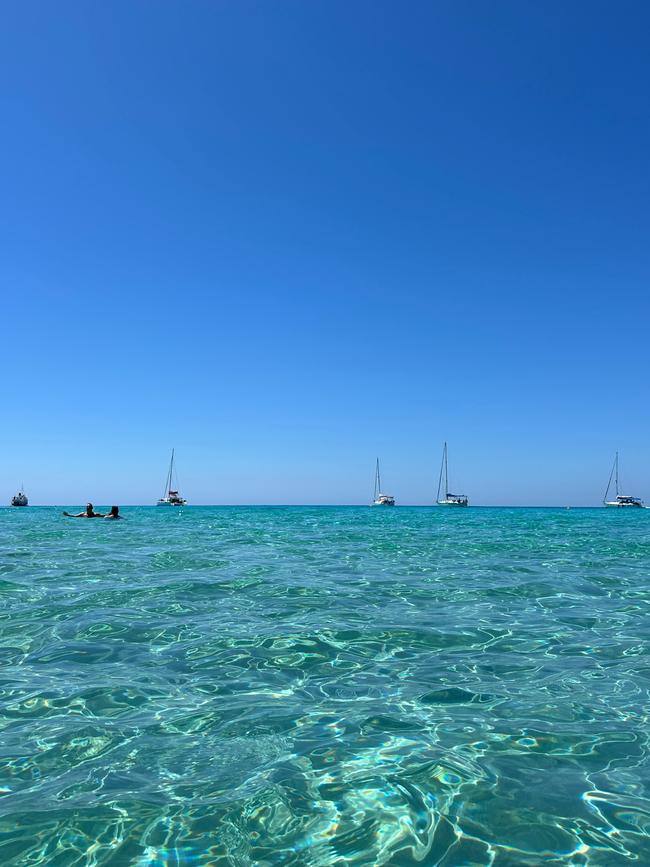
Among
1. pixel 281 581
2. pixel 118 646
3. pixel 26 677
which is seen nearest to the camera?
pixel 26 677

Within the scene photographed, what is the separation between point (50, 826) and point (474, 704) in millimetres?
4370

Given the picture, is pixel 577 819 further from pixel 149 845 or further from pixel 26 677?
pixel 26 677

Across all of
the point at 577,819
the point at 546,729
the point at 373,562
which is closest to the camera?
the point at 577,819

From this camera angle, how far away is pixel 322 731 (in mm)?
5629

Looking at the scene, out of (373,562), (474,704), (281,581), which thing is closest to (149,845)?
(474,704)

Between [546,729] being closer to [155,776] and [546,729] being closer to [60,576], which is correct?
[155,776]

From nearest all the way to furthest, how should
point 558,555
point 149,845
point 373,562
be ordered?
point 149,845 → point 373,562 → point 558,555

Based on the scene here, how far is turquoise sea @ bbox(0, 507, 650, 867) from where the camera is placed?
3973mm

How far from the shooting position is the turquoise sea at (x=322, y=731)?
397 cm

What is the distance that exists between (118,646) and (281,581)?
6.66 metres

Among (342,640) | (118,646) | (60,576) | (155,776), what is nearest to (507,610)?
(342,640)

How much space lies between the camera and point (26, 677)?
285 inches

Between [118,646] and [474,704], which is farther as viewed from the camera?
[118,646]

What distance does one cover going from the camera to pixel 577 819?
166 inches
